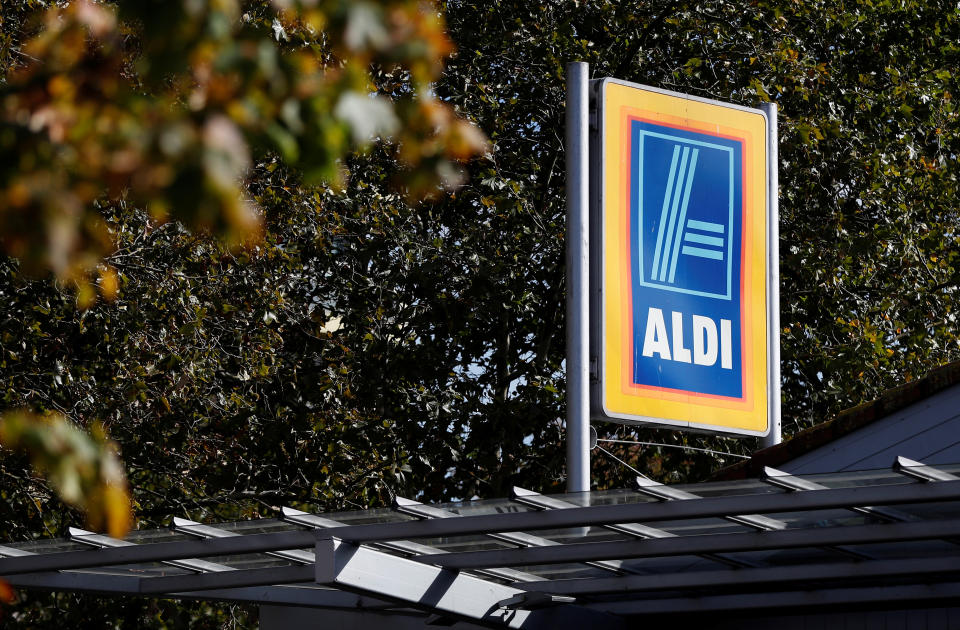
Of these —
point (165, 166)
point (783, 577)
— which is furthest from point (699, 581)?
point (165, 166)

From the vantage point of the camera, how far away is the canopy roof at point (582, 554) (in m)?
6.48

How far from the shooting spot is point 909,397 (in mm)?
8219

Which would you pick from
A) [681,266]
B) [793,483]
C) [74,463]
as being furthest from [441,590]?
[74,463]

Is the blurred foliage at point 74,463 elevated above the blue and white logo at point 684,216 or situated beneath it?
situated beneath

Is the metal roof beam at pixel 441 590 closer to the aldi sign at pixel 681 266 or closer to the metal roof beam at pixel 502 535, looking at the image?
the metal roof beam at pixel 502 535

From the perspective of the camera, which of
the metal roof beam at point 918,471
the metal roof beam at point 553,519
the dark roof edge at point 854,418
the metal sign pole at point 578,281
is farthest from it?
the metal sign pole at point 578,281

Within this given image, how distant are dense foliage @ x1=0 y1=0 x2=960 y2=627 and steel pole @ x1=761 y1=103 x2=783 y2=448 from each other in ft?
20.4

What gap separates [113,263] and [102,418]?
1.49 metres

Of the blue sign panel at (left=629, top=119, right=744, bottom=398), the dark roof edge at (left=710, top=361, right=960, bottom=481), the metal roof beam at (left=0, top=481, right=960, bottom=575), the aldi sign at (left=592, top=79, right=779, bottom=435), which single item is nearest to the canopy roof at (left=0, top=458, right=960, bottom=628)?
the metal roof beam at (left=0, top=481, right=960, bottom=575)

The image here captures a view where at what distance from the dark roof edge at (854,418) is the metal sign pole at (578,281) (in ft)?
3.63

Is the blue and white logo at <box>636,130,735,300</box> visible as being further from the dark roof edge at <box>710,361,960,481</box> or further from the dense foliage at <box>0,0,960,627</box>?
the dense foliage at <box>0,0,960,627</box>

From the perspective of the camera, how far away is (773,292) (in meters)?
9.42

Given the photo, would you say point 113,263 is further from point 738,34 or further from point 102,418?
point 738,34

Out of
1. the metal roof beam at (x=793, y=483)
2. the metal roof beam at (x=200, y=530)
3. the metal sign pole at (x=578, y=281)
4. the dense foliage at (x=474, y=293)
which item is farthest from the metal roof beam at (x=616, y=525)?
the dense foliage at (x=474, y=293)
